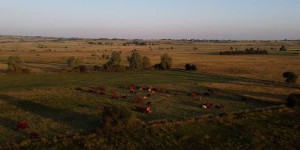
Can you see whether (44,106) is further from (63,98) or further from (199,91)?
(199,91)

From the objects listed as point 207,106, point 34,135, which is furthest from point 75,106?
point 207,106

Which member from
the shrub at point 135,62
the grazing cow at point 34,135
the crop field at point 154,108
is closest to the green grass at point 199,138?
the crop field at point 154,108

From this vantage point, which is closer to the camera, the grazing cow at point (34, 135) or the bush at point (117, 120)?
the grazing cow at point (34, 135)

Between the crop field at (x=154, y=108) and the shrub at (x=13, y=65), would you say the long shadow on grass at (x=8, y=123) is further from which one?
the shrub at (x=13, y=65)

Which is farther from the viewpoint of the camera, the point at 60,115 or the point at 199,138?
the point at 60,115

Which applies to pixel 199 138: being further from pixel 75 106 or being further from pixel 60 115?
pixel 75 106

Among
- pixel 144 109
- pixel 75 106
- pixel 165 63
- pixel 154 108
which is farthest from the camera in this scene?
pixel 165 63

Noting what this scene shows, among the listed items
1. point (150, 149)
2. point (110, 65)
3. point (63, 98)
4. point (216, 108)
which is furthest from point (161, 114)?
point (110, 65)

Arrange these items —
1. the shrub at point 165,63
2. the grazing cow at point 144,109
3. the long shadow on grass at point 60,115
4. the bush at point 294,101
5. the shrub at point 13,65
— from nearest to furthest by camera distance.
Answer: the long shadow on grass at point 60,115
the grazing cow at point 144,109
the bush at point 294,101
the shrub at point 13,65
the shrub at point 165,63
